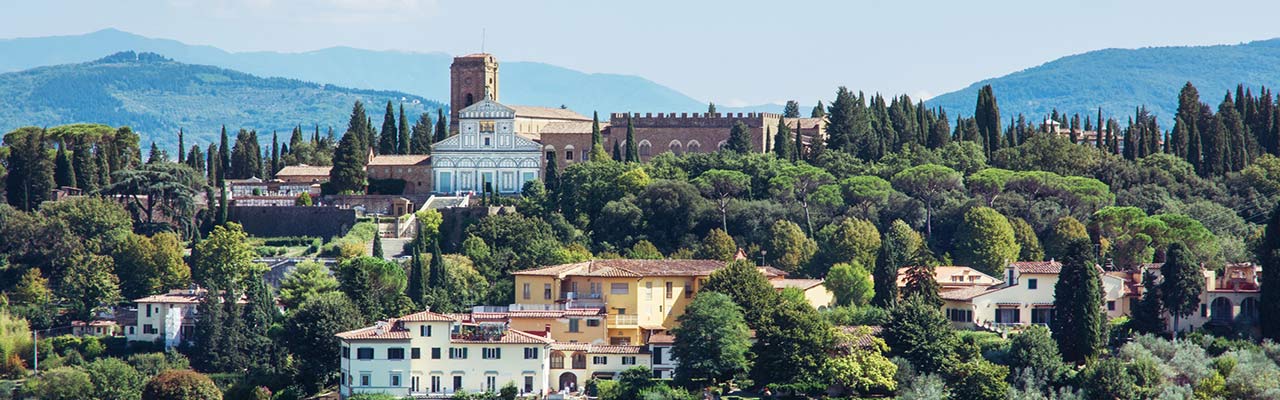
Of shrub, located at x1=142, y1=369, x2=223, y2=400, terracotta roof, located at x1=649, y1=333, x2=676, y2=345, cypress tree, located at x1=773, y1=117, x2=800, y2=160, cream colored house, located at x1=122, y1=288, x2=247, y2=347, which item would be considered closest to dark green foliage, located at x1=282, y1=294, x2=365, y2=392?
shrub, located at x1=142, y1=369, x2=223, y2=400

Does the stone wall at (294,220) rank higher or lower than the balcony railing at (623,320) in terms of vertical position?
higher

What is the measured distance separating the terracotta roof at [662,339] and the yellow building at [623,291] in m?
0.61

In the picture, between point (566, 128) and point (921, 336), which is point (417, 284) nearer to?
point (921, 336)

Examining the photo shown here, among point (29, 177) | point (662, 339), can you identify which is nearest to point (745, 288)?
point (662, 339)

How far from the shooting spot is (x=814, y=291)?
64.2m

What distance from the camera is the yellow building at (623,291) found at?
193ft

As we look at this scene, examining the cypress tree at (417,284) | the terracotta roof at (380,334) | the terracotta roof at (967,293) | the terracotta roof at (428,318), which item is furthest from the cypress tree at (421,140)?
the terracotta roof at (428,318)

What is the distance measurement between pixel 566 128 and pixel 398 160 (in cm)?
807

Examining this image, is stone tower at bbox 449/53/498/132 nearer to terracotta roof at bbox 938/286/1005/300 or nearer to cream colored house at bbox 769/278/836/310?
cream colored house at bbox 769/278/836/310

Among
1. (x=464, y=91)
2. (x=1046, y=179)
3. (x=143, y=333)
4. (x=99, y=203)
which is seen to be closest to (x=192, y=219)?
(x=99, y=203)

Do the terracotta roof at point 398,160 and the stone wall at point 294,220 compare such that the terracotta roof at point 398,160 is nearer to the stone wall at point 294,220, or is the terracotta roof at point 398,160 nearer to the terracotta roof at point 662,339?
the stone wall at point 294,220

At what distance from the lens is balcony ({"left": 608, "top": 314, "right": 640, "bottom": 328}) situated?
58.5 meters

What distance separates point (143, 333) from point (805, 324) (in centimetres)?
2550

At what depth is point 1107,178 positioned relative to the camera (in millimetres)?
82062
